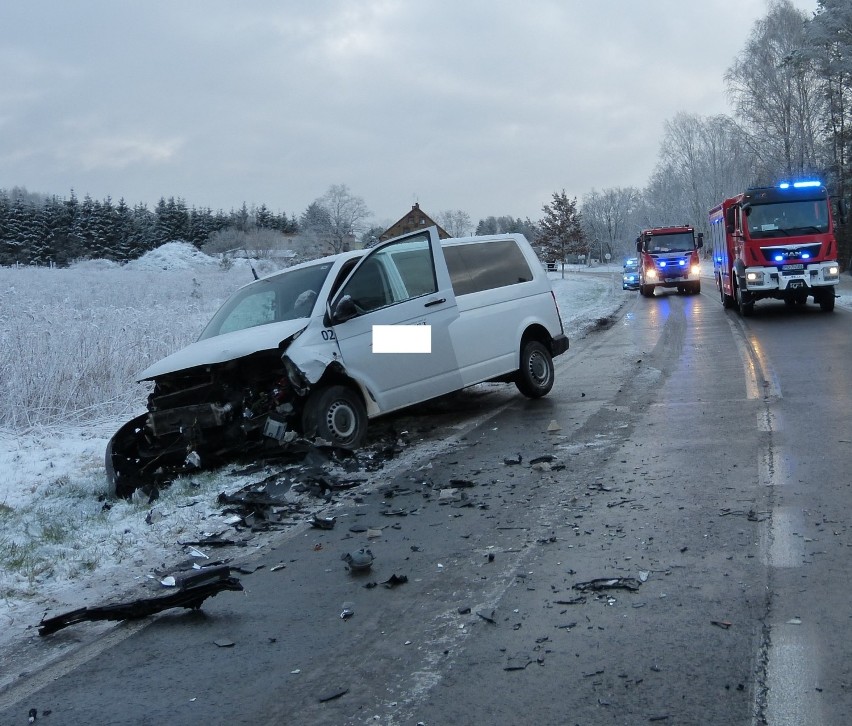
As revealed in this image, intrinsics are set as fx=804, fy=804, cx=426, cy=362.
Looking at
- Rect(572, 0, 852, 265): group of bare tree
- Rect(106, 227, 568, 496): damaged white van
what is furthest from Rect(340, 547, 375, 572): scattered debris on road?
Rect(572, 0, 852, 265): group of bare tree

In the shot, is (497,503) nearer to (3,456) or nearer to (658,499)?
(658,499)

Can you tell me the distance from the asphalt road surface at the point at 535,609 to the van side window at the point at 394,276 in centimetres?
179

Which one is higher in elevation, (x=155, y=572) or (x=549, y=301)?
(x=549, y=301)

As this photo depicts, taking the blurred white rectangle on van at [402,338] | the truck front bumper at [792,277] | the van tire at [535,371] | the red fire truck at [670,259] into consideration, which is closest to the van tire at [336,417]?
the blurred white rectangle on van at [402,338]

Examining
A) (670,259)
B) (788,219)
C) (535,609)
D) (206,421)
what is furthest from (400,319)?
(670,259)

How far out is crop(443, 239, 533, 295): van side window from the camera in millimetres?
9180

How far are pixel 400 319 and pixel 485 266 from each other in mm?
1808

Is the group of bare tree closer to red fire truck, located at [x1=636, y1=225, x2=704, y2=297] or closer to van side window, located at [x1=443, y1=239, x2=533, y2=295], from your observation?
red fire truck, located at [x1=636, y1=225, x2=704, y2=297]

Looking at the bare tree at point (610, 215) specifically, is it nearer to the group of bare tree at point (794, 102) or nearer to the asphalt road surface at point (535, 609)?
the group of bare tree at point (794, 102)

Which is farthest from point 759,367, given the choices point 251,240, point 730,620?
point 251,240

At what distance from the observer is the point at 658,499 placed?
5.54 m

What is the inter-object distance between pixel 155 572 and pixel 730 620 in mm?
3302

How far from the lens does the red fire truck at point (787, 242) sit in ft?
61.3

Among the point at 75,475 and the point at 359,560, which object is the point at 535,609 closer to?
the point at 359,560
